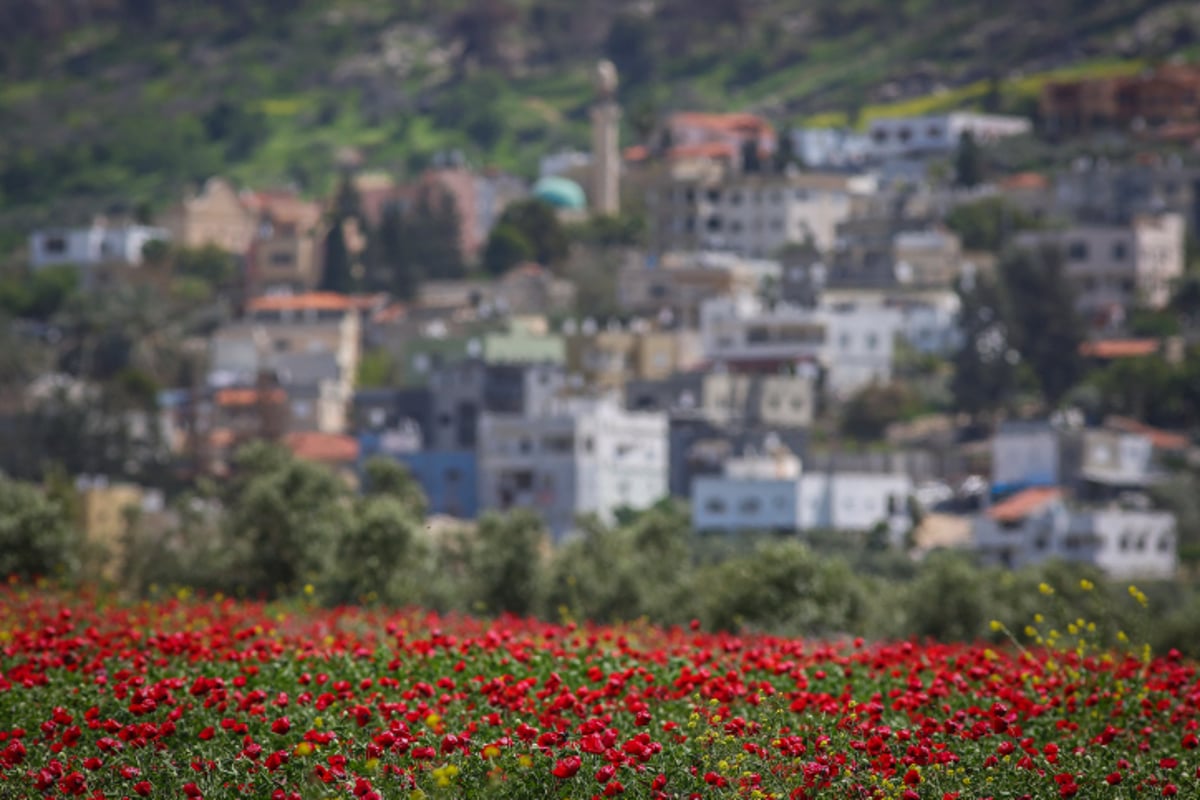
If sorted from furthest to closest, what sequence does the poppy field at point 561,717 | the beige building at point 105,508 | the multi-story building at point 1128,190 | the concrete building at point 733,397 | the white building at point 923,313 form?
the multi-story building at point 1128,190 < the white building at point 923,313 < the concrete building at point 733,397 < the beige building at point 105,508 < the poppy field at point 561,717

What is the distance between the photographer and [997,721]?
2125 centimetres

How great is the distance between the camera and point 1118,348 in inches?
4872

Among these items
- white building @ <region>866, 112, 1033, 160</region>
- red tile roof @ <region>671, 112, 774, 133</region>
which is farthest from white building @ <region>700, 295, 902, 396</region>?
red tile roof @ <region>671, 112, 774, 133</region>

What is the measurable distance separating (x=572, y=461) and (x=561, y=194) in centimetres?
5018

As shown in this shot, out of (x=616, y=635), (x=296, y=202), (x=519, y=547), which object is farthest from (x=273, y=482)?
(x=296, y=202)

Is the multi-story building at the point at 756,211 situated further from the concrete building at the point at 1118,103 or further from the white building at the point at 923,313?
the concrete building at the point at 1118,103

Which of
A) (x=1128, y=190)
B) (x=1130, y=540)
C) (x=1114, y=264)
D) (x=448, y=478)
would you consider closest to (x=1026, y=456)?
(x=1130, y=540)

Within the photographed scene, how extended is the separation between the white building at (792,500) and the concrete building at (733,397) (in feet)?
30.9

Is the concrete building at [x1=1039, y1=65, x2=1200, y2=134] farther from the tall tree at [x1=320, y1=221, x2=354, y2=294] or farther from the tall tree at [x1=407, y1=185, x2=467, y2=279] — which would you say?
the tall tree at [x1=320, y1=221, x2=354, y2=294]

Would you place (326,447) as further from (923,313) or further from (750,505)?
(923,313)

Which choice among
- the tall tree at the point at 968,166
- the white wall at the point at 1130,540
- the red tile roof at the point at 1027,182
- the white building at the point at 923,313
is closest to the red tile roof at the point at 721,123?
the tall tree at the point at 968,166

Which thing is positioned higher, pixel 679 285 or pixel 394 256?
pixel 394 256

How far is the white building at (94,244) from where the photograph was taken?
14738 cm

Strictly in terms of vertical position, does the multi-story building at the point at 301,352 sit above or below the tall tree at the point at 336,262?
below
